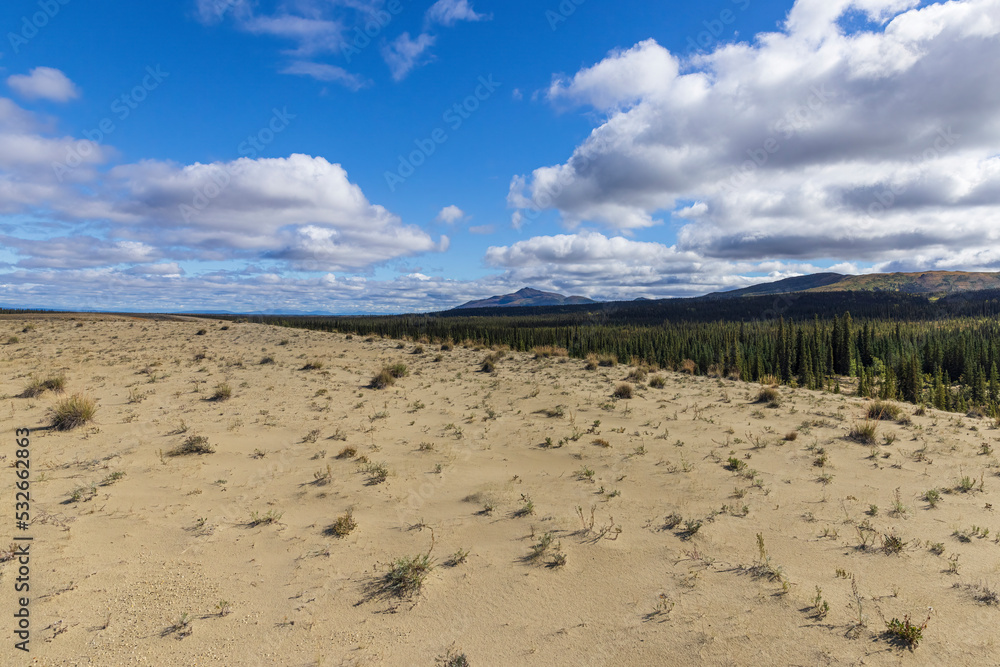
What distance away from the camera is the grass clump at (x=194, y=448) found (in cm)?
1053

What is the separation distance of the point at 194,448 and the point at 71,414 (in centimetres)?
438

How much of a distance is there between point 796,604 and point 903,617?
1224 mm

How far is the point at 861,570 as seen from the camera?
20.4ft

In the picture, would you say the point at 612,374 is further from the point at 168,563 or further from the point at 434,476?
the point at 168,563

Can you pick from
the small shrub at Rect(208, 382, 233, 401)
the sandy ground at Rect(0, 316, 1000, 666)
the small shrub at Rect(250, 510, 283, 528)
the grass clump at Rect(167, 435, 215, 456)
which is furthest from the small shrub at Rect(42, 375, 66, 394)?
the small shrub at Rect(250, 510, 283, 528)

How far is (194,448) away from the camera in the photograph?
10664 mm

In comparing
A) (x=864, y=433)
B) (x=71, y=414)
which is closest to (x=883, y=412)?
(x=864, y=433)

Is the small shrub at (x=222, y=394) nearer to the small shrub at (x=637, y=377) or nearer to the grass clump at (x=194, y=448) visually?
the grass clump at (x=194, y=448)

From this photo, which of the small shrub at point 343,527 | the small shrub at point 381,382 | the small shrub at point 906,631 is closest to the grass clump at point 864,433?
the small shrub at point 906,631

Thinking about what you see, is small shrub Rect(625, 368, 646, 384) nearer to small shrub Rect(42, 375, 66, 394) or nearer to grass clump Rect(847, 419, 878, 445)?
grass clump Rect(847, 419, 878, 445)

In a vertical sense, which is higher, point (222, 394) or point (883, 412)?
point (222, 394)

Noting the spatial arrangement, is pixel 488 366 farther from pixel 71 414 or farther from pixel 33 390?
pixel 33 390

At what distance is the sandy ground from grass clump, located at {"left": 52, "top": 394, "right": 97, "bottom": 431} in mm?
281

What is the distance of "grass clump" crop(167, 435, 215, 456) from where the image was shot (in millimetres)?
10527
